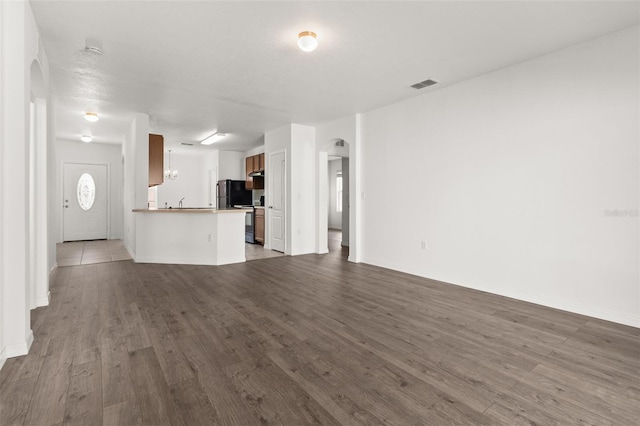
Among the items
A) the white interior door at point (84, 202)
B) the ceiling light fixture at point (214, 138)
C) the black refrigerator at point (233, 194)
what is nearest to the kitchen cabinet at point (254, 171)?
the black refrigerator at point (233, 194)

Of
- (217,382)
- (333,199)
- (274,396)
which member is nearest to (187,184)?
(333,199)

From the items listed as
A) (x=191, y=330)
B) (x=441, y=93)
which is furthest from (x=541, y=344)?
(x=441, y=93)

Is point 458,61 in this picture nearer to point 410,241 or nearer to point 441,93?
point 441,93

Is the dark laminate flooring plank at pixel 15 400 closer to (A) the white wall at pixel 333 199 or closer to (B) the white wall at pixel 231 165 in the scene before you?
(B) the white wall at pixel 231 165

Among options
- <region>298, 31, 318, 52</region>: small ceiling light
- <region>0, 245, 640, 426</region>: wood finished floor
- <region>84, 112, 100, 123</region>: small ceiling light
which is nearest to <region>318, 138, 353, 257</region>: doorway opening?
<region>0, 245, 640, 426</region>: wood finished floor

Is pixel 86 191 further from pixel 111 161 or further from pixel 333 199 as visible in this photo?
pixel 333 199

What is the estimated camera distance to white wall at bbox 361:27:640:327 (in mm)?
3021

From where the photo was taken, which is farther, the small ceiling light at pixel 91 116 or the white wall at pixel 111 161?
the white wall at pixel 111 161

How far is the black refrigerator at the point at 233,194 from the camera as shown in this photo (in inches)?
366

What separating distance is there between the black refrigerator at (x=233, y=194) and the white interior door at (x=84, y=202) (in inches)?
124

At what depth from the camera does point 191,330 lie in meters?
2.76

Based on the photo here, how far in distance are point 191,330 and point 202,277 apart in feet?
6.55

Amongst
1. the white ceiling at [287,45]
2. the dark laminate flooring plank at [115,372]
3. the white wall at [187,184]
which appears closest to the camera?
the dark laminate flooring plank at [115,372]

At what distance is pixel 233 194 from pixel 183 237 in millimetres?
3762
